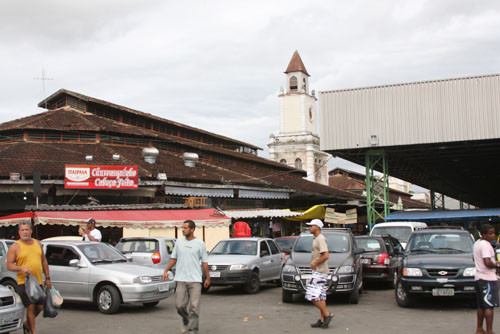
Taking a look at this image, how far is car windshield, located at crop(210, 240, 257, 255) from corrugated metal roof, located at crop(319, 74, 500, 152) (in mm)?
18039

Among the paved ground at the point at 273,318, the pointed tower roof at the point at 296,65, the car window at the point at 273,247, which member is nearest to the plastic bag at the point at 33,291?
the paved ground at the point at 273,318

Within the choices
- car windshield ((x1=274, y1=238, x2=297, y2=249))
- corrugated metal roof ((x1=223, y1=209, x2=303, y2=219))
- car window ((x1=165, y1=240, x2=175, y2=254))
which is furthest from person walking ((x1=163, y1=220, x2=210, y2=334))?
corrugated metal roof ((x1=223, y1=209, x2=303, y2=219))

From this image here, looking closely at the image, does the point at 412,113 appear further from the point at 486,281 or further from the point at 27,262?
the point at 27,262

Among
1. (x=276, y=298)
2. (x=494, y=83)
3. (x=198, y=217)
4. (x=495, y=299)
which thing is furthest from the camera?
(x=494, y=83)

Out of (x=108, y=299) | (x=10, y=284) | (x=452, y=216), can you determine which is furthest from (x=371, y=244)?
(x=452, y=216)

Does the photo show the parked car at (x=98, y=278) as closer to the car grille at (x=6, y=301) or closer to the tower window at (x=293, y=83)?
the car grille at (x=6, y=301)

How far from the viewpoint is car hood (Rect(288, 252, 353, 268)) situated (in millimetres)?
13125

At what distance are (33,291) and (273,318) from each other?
4.73 m

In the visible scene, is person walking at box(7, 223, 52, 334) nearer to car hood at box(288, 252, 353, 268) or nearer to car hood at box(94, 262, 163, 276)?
car hood at box(94, 262, 163, 276)

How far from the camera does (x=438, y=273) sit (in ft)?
38.9

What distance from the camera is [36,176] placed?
21703 millimetres

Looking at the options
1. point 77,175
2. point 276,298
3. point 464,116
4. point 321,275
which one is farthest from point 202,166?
point 321,275

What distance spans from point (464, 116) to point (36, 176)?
22.2 m

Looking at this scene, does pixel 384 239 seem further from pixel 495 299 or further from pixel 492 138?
pixel 492 138
